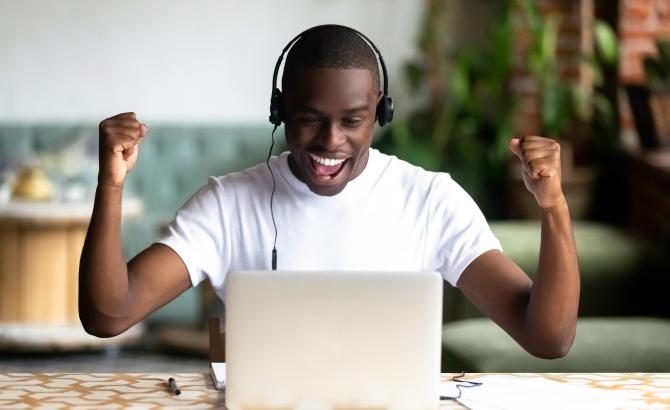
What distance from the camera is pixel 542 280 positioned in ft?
5.54

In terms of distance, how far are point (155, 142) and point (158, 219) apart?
42cm

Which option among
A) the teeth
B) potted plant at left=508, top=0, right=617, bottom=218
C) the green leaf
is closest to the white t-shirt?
the teeth

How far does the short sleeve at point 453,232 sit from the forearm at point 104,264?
1.72 ft

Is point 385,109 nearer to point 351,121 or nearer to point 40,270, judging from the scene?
point 351,121

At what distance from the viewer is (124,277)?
171 centimetres

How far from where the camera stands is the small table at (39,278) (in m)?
4.62

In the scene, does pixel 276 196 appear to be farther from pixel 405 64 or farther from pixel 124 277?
pixel 405 64

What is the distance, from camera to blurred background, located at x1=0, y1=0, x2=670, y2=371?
406cm

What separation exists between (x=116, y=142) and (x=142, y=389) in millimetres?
342

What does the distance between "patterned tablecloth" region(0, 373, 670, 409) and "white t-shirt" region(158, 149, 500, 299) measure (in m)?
0.27

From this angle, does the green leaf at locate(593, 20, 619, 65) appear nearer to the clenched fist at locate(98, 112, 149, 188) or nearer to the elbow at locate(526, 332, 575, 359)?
the elbow at locate(526, 332, 575, 359)

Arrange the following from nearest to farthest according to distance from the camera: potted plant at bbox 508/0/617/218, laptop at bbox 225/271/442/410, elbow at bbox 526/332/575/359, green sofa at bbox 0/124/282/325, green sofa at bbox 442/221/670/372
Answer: laptop at bbox 225/271/442/410, elbow at bbox 526/332/575/359, green sofa at bbox 442/221/670/372, potted plant at bbox 508/0/617/218, green sofa at bbox 0/124/282/325

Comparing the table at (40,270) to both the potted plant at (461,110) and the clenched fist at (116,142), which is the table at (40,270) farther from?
the clenched fist at (116,142)

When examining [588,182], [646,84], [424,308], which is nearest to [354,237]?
[424,308]
